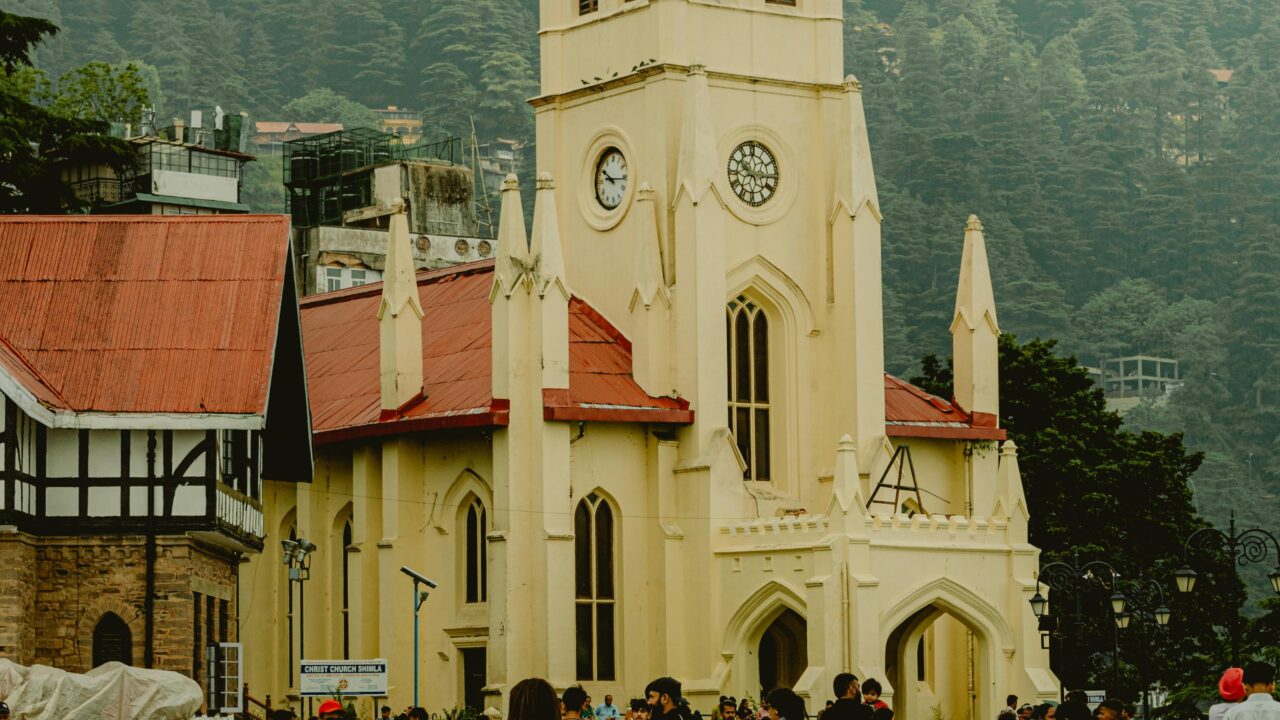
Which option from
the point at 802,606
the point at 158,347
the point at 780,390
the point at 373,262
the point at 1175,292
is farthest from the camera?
the point at 1175,292

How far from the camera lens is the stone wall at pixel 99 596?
41688 millimetres

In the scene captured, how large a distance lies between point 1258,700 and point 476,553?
3524 cm

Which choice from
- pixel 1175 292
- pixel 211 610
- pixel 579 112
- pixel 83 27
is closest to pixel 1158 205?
pixel 1175 292

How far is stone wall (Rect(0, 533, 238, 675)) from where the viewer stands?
41688mm

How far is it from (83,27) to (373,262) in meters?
82.6

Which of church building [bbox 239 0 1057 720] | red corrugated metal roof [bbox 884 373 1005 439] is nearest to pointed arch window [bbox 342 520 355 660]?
church building [bbox 239 0 1057 720]

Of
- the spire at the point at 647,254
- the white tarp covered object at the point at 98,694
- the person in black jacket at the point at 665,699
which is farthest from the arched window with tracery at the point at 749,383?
the person in black jacket at the point at 665,699

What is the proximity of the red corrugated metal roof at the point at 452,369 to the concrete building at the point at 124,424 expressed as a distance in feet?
34.3

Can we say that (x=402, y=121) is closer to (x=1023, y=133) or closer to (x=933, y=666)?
(x=1023, y=133)

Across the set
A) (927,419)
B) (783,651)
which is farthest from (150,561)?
(927,419)

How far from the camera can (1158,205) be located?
511ft

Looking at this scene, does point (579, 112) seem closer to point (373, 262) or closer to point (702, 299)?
point (702, 299)

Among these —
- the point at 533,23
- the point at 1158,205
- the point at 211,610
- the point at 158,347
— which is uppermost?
the point at 533,23

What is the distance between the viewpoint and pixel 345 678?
40.5 m
